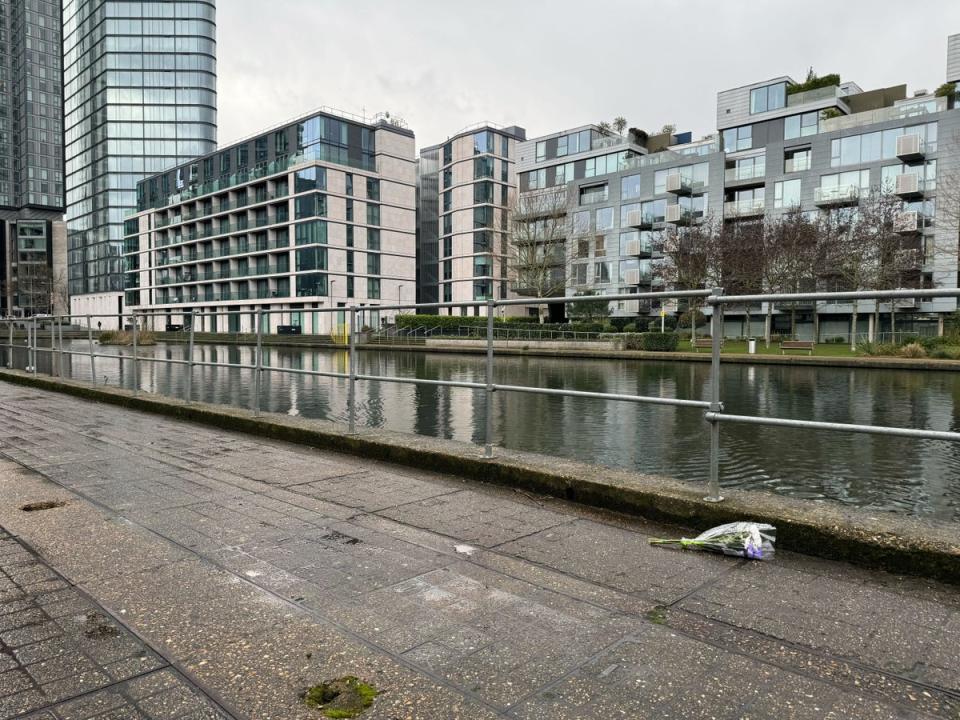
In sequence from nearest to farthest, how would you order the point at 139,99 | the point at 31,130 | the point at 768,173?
the point at 768,173
the point at 139,99
the point at 31,130

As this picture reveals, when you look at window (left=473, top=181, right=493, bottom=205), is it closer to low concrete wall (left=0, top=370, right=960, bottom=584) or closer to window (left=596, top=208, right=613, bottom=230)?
window (left=596, top=208, right=613, bottom=230)

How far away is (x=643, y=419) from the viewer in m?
13.1

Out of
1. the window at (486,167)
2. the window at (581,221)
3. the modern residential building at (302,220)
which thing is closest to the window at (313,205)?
the modern residential building at (302,220)

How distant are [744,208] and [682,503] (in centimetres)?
5268

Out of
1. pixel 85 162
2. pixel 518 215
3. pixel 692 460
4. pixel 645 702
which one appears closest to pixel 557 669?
pixel 645 702

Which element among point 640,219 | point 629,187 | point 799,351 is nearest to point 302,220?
point 629,187

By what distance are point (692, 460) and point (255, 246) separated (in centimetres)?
7019

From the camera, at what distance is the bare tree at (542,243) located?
58188 millimetres

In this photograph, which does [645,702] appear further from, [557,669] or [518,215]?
[518,215]

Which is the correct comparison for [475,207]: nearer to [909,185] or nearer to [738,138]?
[738,138]

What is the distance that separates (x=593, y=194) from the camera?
6175cm

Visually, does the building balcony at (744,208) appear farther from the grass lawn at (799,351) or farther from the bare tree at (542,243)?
the grass lawn at (799,351)

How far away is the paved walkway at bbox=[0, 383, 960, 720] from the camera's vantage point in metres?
2.33

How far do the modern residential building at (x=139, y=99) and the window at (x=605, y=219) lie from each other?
63.3 meters
